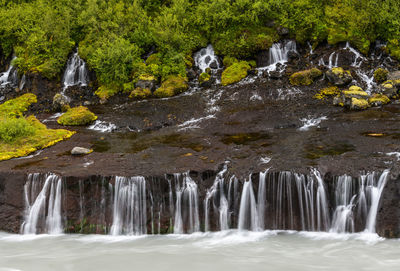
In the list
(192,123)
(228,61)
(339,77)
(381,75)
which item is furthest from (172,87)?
(381,75)

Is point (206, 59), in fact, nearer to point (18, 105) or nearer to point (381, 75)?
point (381, 75)

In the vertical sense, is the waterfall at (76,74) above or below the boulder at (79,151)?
above

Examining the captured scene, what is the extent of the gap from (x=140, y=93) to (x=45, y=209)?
533 inches

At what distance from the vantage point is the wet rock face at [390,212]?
1065cm

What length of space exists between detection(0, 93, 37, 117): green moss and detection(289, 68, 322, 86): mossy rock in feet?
63.3

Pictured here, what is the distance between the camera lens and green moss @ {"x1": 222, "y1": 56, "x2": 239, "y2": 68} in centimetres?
2704

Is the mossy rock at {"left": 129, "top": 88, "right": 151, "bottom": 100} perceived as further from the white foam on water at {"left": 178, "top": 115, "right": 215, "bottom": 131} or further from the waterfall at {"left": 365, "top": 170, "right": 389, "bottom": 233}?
the waterfall at {"left": 365, "top": 170, "right": 389, "bottom": 233}

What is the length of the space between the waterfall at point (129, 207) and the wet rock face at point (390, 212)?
7845 mm

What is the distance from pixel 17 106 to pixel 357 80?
2370 cm

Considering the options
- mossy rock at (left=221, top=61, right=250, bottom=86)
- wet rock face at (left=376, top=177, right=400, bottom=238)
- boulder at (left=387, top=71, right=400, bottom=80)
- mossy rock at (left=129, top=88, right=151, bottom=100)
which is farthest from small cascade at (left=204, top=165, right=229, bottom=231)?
boulder at (left=387, top=71, right=400, bottom=80)

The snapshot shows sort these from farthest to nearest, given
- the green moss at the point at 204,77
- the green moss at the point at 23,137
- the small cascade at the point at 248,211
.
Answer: the green moss at the point at 204,77, the green moss at the point at 23,137, the small cascade at the point at 248,211

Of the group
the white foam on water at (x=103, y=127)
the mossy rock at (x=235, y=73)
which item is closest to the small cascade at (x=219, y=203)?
the white foam on water at (x=103, y=127)

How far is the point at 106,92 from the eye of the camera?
85.9 feet

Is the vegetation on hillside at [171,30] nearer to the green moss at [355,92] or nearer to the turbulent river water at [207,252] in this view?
the green moss at [355,92]
